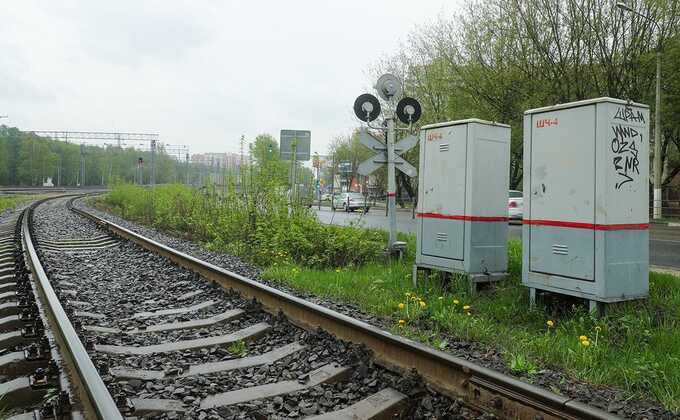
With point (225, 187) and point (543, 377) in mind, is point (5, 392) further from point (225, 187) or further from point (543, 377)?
point (225, 187)

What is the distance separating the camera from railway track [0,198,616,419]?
305 centimetres

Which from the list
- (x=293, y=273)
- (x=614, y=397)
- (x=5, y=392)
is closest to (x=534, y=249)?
(x=614, y=397)

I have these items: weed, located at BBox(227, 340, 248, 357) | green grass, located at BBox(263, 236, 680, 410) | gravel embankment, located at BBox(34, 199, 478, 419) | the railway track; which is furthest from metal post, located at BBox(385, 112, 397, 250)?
weed, located at BBox(227, 340, 248, 357)

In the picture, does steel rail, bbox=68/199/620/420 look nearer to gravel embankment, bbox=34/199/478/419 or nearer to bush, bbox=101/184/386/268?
gravel embankment, bbox=34/199/478/419

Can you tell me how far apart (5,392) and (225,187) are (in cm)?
978

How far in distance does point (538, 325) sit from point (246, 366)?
9.70 ft

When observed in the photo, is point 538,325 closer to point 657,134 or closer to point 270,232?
point 270,232

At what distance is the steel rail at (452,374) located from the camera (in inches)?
110

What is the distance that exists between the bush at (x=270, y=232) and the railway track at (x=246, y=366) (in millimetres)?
2847

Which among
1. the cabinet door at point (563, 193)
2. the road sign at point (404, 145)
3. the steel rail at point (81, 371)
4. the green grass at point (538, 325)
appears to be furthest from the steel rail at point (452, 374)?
the road sign at point (404, 145)

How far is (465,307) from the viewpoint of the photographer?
5402mm

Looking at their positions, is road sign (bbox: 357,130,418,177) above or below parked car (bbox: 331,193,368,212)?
above

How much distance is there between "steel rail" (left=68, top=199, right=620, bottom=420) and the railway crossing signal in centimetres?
414

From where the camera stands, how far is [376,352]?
3.92 m
